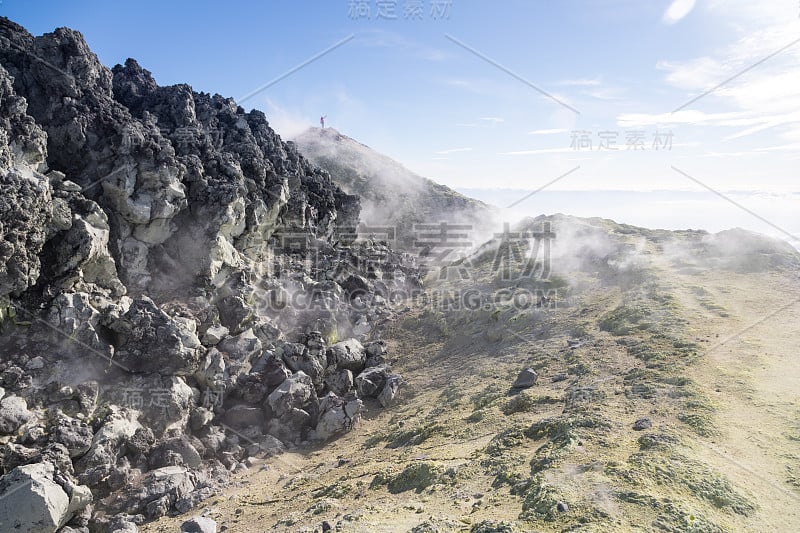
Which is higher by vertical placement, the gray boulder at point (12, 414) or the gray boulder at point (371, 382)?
the gray boulder at point (12, 414)

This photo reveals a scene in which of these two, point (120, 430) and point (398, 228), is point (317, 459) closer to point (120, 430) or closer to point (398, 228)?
point (120, 430)

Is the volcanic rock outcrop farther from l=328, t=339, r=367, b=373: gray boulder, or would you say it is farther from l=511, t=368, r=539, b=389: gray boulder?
l=511, t=368, r=539, b=389: gray boulder

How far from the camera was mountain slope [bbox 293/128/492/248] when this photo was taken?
8975 cm

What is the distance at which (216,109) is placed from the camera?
47.2 metres

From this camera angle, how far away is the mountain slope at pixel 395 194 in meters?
89.8

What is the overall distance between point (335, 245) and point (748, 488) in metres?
46.1

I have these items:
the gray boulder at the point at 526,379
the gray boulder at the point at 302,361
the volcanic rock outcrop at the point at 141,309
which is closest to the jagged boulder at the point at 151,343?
the volcanic rock outcrop at the point at 141,309

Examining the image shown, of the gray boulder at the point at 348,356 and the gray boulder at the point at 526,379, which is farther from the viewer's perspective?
the gray boulder at the point at 348,356

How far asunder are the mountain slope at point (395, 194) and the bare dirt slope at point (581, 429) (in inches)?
1837

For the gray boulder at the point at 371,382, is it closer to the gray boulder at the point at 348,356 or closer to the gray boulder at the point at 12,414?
the gray boulder at the point at 348,356

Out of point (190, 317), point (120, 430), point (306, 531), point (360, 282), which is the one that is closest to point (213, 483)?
point (120, 430)

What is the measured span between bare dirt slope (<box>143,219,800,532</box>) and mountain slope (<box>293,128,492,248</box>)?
4667 centimetres

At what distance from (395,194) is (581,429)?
83536 millimetres

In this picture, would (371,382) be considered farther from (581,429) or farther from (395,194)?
(395,194)
